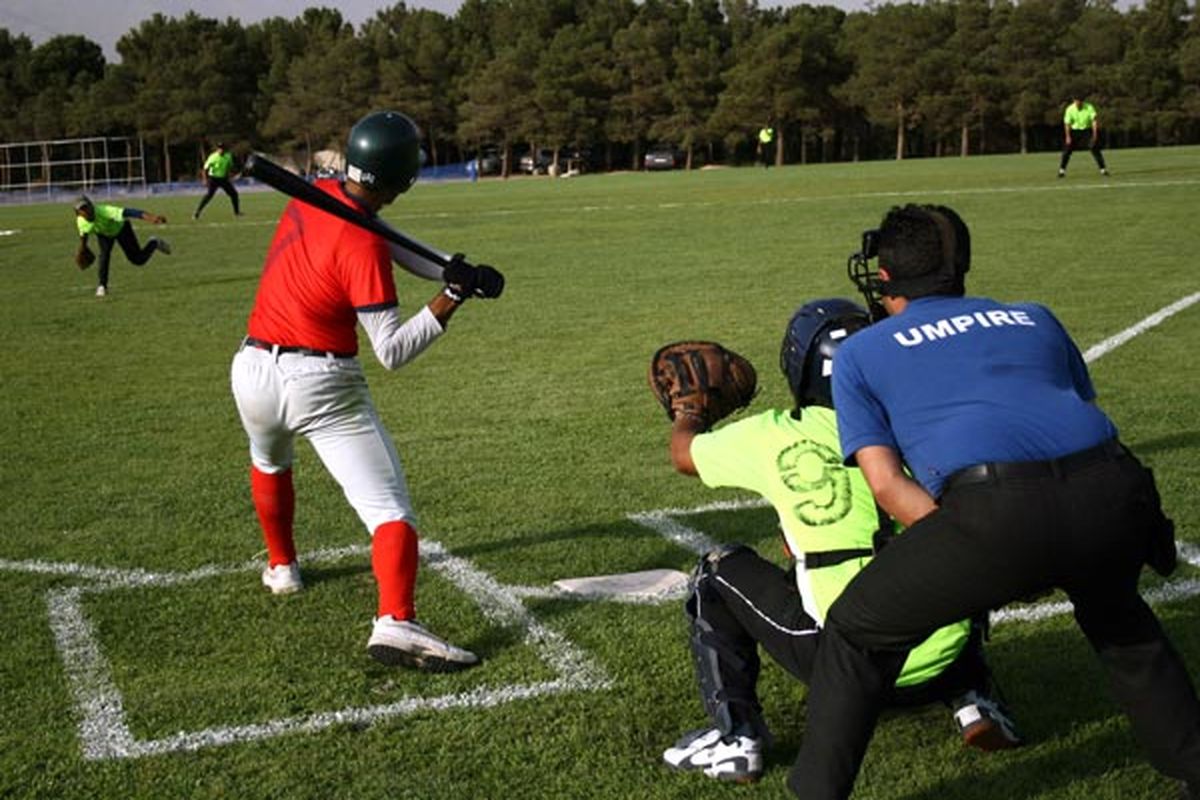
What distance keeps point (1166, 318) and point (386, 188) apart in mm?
9409

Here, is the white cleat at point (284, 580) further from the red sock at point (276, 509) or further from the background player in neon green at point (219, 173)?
the background player in neon green at point (219, 173)

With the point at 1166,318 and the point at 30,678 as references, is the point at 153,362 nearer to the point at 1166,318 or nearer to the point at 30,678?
the point at 30,678

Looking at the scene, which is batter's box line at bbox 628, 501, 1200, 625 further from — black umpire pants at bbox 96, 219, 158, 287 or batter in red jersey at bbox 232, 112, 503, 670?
black umpire pants at bbox 96, 219, 158, 287

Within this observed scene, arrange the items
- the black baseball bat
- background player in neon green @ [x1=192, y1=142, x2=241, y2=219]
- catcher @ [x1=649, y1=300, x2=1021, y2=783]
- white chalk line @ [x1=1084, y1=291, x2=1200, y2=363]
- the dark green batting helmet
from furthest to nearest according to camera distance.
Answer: background player in neon green @ [x1=192, y1=142, x2=241, y2=219] → white chalk line @ [x1=1084, y1=291, x2=1200, y2=363] → the dark green batting helmet → the black baseball bat → catcher @ [x1=649, y1=300, x2=1021, y2=783]

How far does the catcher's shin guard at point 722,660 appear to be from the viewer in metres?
4.17

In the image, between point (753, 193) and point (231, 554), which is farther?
point (753, 193)

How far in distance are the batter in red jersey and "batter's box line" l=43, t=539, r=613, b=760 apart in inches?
12.5

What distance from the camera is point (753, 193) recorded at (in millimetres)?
37000

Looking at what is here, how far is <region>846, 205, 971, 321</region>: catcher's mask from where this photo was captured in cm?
345

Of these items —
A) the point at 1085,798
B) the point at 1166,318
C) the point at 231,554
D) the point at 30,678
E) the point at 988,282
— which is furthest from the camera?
the point at 988,282

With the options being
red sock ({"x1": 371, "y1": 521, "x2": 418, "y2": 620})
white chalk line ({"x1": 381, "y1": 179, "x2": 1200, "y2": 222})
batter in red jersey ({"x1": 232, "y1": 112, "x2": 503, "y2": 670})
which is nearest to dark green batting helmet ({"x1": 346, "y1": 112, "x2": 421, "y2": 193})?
batter in red jersey ({"x1": 232, "y1": 112, "x2": 503, "y2": 670})

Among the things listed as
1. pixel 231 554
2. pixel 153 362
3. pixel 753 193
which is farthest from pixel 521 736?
pixel 753 193

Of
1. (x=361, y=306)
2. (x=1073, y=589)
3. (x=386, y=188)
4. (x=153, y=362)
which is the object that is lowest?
(x=153, y=362)

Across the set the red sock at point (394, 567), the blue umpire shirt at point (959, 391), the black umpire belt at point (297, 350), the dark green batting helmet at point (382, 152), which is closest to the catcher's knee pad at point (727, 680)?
the blue umpire shirt at point (959, 391)
